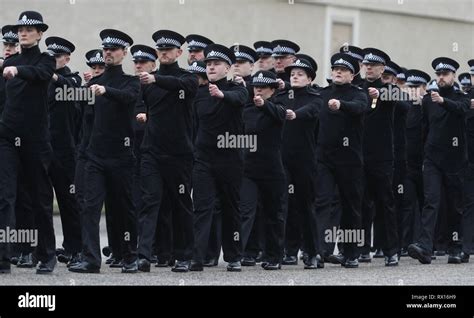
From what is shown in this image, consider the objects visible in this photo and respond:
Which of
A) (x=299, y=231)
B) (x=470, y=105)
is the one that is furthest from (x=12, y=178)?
(x=470, y=105)

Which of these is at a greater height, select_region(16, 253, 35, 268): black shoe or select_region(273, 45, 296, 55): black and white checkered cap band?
select_region(273, 45, 296, 55): black and white checkered cap band

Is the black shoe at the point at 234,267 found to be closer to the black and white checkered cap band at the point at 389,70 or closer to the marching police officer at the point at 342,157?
the marching police officer at the point at 342,157

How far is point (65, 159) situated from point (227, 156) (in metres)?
1.81

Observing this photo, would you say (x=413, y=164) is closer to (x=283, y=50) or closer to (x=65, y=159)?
(x=283, y=50)

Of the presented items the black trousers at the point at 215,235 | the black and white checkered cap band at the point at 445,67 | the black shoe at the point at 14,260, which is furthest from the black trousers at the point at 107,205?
the black and white checkered cap band at the point at 445,67

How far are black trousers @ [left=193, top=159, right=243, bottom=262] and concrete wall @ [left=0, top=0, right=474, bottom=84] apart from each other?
1149 cm

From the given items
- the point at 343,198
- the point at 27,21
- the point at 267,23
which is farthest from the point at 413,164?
the point at 267,23

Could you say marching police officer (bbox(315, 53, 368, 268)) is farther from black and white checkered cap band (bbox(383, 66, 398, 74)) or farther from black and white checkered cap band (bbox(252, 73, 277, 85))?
black and white checkered cap band (bbox(383, 66, 398, 74))

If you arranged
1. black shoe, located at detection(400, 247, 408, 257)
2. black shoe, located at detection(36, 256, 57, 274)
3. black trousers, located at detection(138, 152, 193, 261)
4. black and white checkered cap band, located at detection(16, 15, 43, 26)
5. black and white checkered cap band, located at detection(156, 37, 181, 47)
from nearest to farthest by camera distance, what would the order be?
1. black and white checkered cap band, located at detection(16, 15, 43, 26)
2. black shoe, located at detection(36, 256, 57, 274)
3. black trousers, located at detection(138, 152, 193, 261)
4. black and white checkered cap band, located at detection(156, 37, 181, 47)
5. black shoe, located at detection(400, 247, 408, 257)

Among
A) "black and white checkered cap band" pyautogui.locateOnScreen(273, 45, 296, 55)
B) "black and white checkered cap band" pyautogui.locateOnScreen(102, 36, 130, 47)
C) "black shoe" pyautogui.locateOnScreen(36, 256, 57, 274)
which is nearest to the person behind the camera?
"black shoe" pyautogui.locateOnScreen(36, 256, 57, 274)

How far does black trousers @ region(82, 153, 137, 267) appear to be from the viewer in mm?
15258

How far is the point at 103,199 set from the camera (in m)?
15.4

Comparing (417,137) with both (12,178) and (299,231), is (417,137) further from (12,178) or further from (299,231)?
(12,178)

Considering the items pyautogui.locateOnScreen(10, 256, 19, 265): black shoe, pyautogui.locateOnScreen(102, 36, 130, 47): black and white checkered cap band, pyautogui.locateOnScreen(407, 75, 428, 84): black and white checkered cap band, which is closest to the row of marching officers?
pyautogui.locateOnScreen(102, 36, 130, 47): black and white checkered cap band
